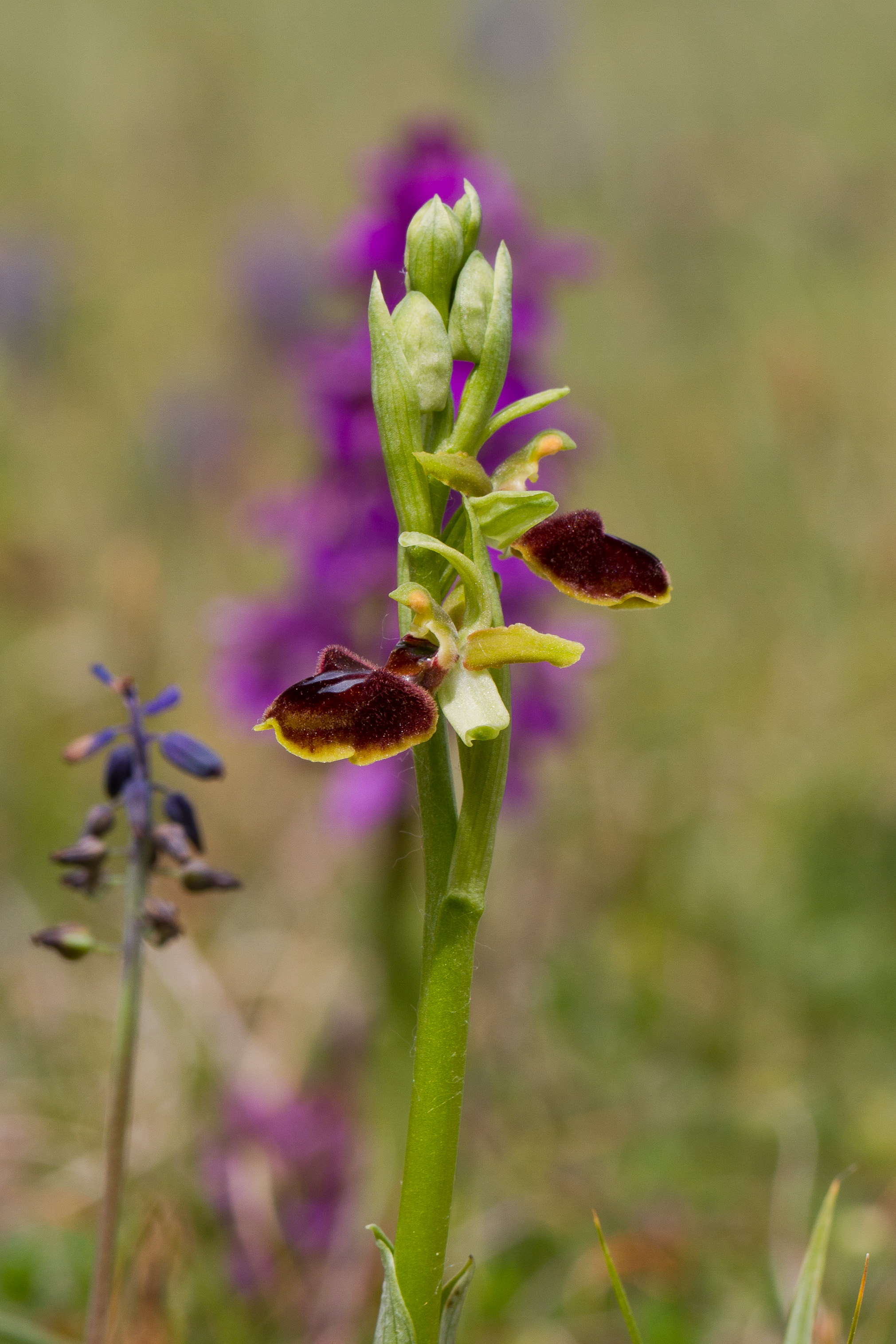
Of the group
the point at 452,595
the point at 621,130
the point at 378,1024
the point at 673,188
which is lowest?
the point at 378,1024

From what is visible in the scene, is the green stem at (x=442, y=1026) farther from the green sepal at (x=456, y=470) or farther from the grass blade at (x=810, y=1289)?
the grass blade at (x=810, y=1289)

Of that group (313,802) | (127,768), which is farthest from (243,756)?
(127,768)

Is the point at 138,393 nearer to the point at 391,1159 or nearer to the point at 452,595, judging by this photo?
the point at 391,1159

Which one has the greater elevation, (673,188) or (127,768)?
(673,188)

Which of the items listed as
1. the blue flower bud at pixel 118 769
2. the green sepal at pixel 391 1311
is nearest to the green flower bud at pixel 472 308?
the blue flower bud at pixel 118 769

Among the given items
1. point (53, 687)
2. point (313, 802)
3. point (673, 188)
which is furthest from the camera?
point (673, 188)

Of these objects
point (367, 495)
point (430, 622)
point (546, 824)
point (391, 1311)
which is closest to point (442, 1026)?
point (391, 1311)
